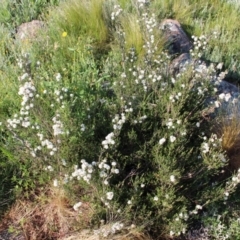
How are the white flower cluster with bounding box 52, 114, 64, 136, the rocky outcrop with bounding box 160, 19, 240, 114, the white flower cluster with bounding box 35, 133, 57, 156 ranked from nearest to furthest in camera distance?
the white flower cluster with bounding box 52, 114, 64, 136 < the white flower cluster with bounding box 35, 133, 57, 156 < the rocky outcrop with bounding box 160, 19, 240, 114

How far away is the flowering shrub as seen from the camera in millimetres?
3035

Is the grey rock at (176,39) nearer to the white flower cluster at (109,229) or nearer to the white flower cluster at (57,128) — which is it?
the white flower cluster at (57,128)

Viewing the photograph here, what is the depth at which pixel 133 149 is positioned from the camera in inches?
132

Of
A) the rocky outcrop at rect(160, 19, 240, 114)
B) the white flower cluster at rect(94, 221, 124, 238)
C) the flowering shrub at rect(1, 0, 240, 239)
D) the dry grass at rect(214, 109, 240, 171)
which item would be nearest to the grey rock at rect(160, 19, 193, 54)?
the rocky outcrop at rect(160, 19, 240, 114)

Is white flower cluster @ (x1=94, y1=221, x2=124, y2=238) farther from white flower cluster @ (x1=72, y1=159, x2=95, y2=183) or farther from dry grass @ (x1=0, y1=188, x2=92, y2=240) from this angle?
white flower cluster @ (x1=72, y1=159, x2=95, y2=183)

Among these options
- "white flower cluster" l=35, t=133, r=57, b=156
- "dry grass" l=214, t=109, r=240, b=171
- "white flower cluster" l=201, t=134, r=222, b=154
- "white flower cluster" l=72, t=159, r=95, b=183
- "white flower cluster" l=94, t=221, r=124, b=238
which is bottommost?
"dry grass" l=214, t=109, r=240, b=171

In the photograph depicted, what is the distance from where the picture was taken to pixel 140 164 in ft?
10.9

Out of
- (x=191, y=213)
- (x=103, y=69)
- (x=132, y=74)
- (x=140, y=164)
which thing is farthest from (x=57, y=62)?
(x=191, y=213)

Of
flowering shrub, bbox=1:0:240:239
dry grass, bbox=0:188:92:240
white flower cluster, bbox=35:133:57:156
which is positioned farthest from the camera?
dry grass, bbox=0:188:92:240

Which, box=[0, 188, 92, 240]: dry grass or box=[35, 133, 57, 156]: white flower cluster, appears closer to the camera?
box=[35, 133, 57, 156]: white flower cluster

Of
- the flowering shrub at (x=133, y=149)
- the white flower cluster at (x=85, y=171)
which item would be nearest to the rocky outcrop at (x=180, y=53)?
the flowering shrub at (x=133, y=149)

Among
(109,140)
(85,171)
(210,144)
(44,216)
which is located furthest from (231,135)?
(44,216)

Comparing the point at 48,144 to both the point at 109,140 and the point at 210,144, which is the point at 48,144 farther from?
the point at 210,144

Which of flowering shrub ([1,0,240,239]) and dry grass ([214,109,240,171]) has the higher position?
flowering shrub ([1,0,240,239])
